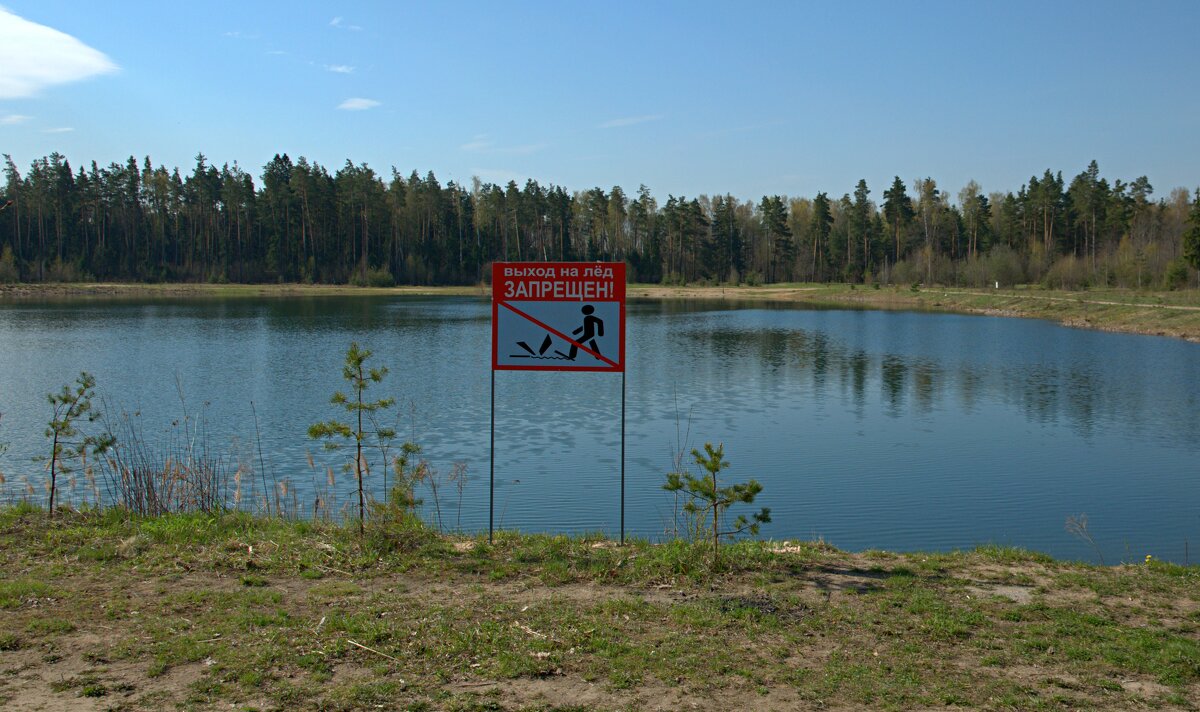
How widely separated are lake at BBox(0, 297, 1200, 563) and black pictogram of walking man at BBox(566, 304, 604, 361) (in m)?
3.90

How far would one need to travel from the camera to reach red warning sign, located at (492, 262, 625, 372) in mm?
9094

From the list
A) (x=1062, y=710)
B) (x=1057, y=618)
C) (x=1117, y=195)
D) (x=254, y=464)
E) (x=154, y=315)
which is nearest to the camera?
(x=1062, y=710)

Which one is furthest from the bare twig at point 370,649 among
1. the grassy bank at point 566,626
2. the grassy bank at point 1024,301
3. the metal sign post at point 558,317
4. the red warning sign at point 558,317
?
the grassy bank at point 1024,301

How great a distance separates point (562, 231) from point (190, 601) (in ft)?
336

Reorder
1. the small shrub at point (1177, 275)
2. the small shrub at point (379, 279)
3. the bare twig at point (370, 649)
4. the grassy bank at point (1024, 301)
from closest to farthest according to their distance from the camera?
the bare twig at point (370, 649) < the grassy bank at point (1024, 301) < the small shrub at point (1177, 275) < the small shrub at point (379, 279)

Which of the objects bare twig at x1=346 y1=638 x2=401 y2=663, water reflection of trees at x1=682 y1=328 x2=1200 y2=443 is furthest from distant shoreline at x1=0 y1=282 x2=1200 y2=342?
bare twig at x1=346 y1=638 x2=401 y2=663

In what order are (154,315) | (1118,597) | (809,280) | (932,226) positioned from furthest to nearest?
(809,280)
(932,226)
(154,315)
(1118,597)

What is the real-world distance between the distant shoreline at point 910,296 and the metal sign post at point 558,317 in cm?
4419

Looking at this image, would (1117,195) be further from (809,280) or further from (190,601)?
(190,601)

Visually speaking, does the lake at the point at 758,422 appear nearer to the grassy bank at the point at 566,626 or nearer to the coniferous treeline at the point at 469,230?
the grassy bank at the point at 566,626

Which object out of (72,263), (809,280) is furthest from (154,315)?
(809,280)

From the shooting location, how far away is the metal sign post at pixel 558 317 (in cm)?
909

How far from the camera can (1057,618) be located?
21.4ft

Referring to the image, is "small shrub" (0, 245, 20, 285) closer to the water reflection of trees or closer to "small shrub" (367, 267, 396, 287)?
"small shrub" (367, 267, 396, 287)
